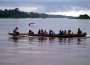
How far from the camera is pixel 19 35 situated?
202 feet

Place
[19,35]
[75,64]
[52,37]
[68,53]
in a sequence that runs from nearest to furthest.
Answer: [75,64], [68,53], [52,37], [19,35]

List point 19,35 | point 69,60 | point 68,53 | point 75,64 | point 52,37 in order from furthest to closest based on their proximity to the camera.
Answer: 1. point 19,35
2. point 52,37
3. point 68,53
4. point 69,60
5. point 75,64

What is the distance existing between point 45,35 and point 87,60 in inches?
1157

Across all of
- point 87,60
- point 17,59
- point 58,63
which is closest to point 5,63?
point 17,59

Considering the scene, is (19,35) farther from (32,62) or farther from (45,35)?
(32,62)

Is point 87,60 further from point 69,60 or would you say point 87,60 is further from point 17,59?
point 17,59

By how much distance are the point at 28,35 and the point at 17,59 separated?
31307 millimetres

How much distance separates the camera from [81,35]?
58938mm

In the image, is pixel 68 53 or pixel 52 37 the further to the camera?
pixel 52 37

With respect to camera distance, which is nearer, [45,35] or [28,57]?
[28,57]

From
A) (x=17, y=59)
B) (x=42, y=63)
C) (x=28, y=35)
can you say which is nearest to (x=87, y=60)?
(x=42, y=63)

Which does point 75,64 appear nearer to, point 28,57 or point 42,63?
point 42,63

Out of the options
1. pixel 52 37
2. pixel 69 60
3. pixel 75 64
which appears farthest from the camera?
pixel 52 37

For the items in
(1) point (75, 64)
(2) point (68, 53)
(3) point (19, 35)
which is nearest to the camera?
(1) point (75, 64)
